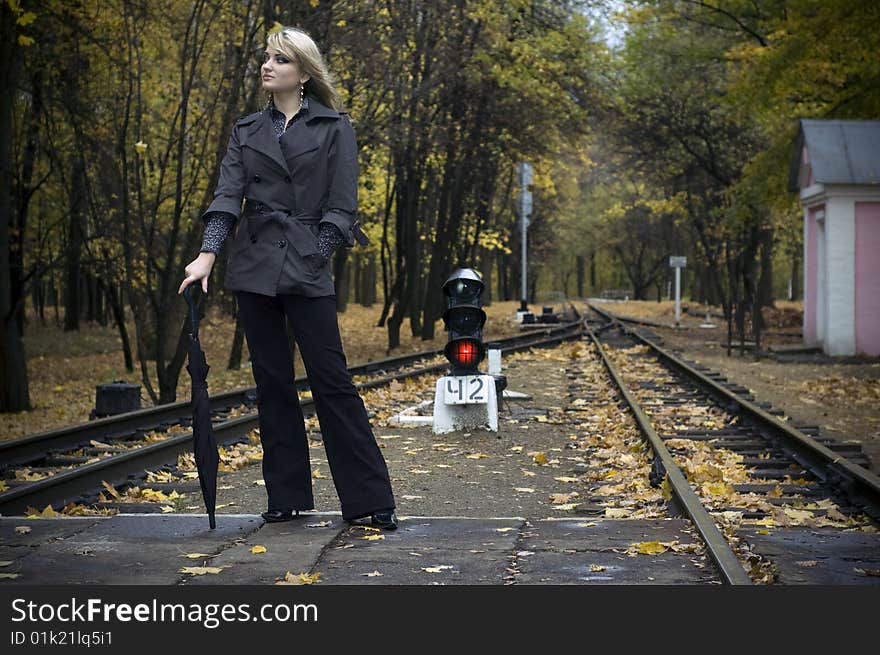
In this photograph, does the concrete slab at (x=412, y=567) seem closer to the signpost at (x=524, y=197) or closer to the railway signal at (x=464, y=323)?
the railway signal at (x=464, y=323)

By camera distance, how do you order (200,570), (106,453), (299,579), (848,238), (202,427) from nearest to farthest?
(299,579) → (200,570) → (202,427) → (106,453) → (848,238)

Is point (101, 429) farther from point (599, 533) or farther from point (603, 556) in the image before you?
point (603, 556)

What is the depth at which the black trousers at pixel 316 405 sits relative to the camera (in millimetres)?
5445

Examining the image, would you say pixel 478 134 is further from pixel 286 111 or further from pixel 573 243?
pixel 573 243

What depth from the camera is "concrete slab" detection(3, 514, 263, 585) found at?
4.71 metres

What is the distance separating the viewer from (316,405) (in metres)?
5.63

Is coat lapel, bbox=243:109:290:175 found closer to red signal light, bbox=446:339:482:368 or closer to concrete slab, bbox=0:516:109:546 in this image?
concrete slab, bbox=0:516:109:546

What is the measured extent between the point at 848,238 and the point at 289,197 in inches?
835

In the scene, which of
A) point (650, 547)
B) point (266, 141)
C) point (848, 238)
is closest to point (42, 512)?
point (266, 141)

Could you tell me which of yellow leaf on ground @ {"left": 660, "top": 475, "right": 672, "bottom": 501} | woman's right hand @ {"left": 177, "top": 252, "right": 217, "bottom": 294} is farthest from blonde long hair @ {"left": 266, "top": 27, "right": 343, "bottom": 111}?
yellow leaf on ground @ {"left": 660, "top": 475, "right": 672, "bottom": 501}

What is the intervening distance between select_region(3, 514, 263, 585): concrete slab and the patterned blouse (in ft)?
4.07

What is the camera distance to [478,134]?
30484mm

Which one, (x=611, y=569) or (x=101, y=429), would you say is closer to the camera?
(x=611, y=569)

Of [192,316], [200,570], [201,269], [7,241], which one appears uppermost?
[7,241]
